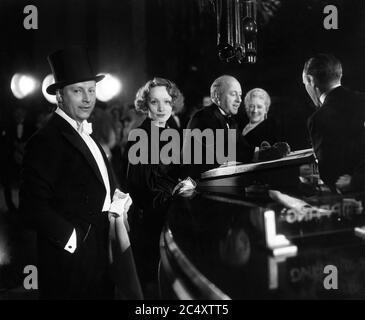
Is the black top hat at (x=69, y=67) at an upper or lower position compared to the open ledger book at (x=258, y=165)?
upper

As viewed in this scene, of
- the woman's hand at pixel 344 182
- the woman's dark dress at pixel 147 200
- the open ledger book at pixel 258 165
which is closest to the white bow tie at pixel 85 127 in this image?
the woman's dark dress at pixel 147 200

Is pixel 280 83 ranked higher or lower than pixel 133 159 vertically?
higher

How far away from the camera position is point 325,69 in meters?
2.35

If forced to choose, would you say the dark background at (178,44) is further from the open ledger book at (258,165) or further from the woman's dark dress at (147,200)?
the woman's dark dress at (147,200)

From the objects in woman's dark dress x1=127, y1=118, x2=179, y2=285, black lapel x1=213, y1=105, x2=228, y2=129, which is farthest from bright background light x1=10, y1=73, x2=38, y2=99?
black lapel x1=213, y1=105, x2=228, y2=129

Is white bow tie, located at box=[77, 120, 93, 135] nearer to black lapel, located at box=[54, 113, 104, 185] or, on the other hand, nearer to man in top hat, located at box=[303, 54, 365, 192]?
black lapel, located at box=[54, 113, 104, 185]

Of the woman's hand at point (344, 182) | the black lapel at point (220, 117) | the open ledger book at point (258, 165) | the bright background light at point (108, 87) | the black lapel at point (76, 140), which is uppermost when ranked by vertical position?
the bright background light at point (108, 87)

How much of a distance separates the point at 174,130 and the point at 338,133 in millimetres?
856

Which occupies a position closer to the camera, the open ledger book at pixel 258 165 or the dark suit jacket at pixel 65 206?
the dark suit jacket at pixel 65 206

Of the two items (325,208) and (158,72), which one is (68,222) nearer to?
(158,72)

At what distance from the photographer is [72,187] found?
2229 millimetres

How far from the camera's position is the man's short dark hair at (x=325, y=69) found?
234 centimetres
